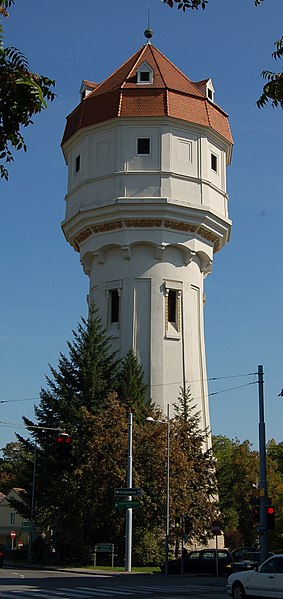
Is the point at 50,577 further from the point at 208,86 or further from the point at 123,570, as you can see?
the point at 208,86

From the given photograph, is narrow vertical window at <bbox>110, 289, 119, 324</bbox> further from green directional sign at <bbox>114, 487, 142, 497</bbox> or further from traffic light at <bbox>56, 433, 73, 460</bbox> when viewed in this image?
traffic light at <bbox>56, 433, 73, 460</bbox>

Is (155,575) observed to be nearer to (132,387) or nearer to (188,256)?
(132,387)

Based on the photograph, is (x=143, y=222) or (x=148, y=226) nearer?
(x=143, y=222)

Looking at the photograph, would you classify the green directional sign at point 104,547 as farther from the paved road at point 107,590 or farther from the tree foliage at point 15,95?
the tree foliage at point 15,95

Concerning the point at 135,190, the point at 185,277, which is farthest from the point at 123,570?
the point at 135,190

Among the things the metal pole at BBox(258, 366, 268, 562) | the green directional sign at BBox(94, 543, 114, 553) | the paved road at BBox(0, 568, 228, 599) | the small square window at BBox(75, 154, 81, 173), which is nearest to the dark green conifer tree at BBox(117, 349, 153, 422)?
the green directional sign at BBox(94, 543, 114, 553)

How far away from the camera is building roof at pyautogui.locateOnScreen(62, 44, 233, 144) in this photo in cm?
4828

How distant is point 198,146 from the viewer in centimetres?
4912

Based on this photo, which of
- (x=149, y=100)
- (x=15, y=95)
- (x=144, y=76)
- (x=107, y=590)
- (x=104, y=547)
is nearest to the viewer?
(x=15, y=95)

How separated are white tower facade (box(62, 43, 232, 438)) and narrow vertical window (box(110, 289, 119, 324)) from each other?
0.19ft

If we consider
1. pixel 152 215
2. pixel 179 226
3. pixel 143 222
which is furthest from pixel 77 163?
pixel 179 226

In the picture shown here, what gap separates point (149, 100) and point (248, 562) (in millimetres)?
26231

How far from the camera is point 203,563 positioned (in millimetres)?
37156

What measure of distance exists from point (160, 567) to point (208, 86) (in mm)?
29158
